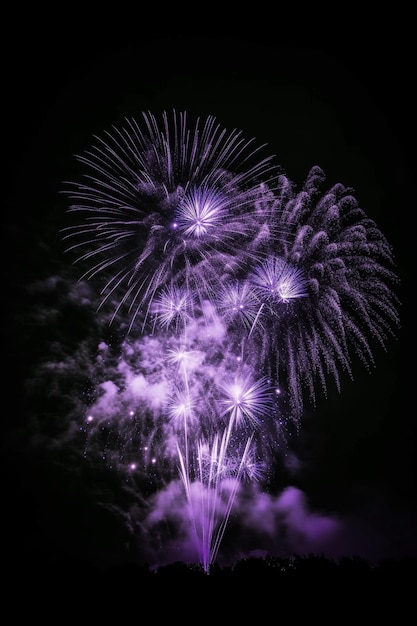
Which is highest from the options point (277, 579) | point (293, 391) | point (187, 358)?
point (187, 358)

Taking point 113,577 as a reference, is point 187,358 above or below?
above

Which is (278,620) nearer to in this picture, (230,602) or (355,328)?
(230,602)

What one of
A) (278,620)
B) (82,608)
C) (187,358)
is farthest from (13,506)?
(278,620)

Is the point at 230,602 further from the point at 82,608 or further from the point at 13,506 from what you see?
the point at 13,506

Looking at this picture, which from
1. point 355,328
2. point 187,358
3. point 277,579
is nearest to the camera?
point 277,579

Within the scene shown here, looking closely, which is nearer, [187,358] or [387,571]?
[387,571]

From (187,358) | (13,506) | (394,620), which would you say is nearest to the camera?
(394,620)

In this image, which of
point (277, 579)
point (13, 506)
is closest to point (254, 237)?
point (277, 579)

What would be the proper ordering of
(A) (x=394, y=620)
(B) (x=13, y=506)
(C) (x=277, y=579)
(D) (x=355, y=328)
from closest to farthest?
(A) (x=394, y=620) < (C) (x=277, y=579) < (D) (x=355, y=328) < (B) (x=13, y=506)

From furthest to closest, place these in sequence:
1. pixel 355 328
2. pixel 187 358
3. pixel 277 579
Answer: pixel 187 358
pixel 355 328
pixel 277 579
